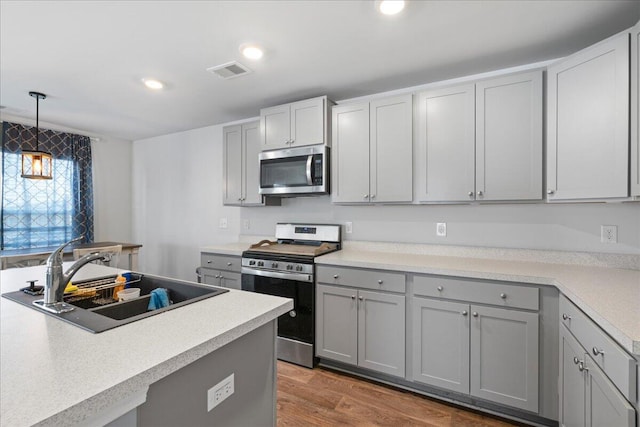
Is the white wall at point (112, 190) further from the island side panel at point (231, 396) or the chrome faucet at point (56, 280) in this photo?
the island side panel at point (231, 396)

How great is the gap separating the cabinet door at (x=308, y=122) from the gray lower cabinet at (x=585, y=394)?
2.17 m

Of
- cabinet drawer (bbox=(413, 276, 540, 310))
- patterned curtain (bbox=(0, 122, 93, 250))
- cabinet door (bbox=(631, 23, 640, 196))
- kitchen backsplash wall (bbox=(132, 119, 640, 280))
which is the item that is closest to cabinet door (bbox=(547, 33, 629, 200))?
cabinet door (bbox=(631, 23, 640, 196))

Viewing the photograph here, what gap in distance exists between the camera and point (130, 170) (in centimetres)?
471

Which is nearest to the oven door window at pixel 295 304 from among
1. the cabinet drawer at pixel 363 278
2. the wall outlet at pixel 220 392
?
the cabinet drawer at pixel 363 278

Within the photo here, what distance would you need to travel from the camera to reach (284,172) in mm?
2865

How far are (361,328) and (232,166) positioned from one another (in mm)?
2156

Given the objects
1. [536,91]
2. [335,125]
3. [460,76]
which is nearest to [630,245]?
[536,91]

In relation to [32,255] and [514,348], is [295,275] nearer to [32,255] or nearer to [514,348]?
[514,348]

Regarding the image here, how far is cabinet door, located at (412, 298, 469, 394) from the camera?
6.45 ft

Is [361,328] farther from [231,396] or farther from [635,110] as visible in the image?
[635,110]

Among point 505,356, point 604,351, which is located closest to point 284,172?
Result: point 505,356

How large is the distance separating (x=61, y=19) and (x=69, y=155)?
2.77 m

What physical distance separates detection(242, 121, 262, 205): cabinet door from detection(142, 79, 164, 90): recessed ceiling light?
865mm

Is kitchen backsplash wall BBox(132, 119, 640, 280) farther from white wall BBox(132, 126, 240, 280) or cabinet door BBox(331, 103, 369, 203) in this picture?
cabinet door BBox(331, 103, 369, 203)
